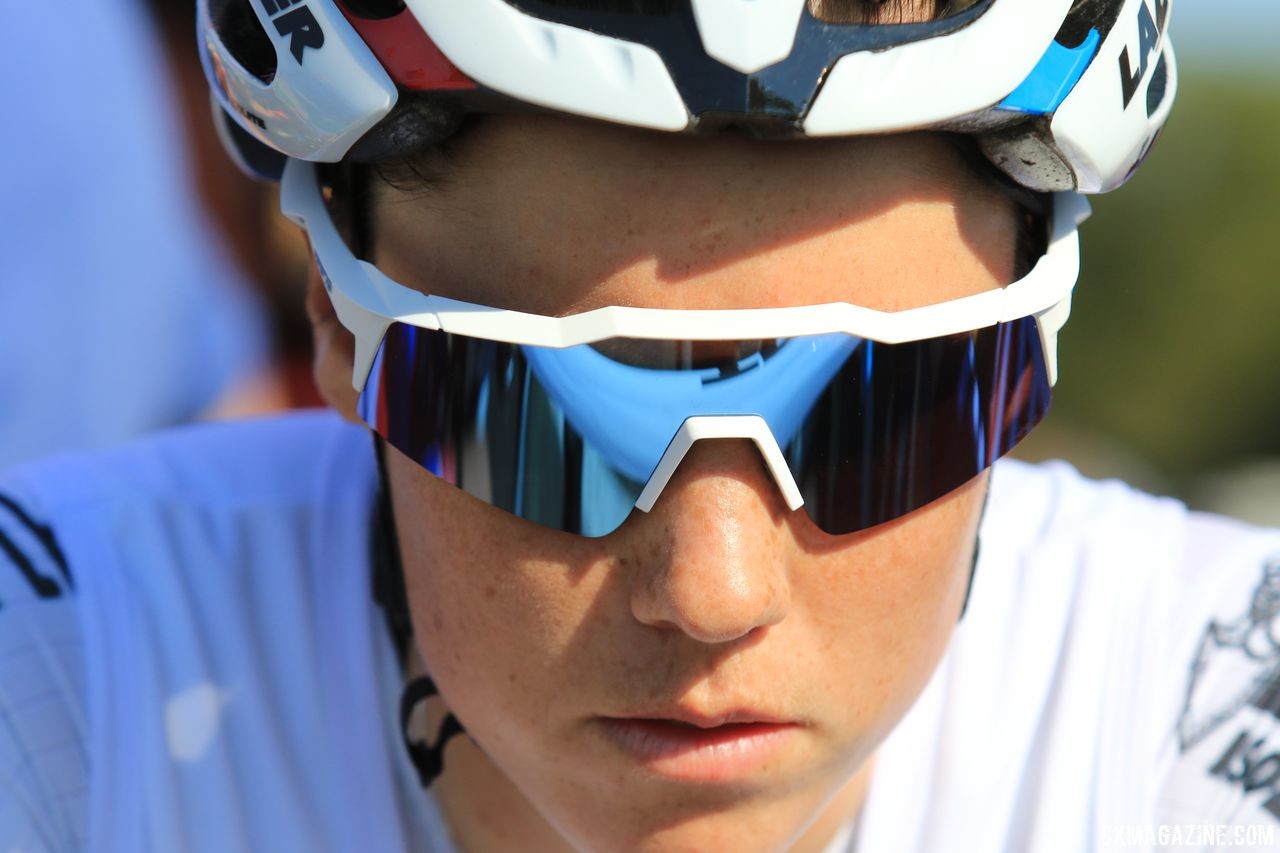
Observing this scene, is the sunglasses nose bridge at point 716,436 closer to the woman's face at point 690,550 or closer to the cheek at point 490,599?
the woman's face at point 690,550

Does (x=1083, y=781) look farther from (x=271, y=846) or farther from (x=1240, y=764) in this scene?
(x=271, y=846)

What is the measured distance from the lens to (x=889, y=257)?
1.78m

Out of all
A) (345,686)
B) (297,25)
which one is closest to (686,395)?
(297,25)

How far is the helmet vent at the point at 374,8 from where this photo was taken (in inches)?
69.3

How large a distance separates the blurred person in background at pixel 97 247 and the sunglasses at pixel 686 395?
233 cm

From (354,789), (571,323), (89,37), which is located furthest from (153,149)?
(571,323)

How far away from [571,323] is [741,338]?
21cm

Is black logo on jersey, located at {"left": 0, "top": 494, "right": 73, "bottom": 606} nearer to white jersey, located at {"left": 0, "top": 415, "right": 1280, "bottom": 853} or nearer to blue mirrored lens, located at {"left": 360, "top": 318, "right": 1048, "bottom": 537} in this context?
white jersey, located at {"left": 0, "top": 415, "right": 1280, "bottom": 853}

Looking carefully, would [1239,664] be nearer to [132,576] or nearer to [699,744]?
[699,744]

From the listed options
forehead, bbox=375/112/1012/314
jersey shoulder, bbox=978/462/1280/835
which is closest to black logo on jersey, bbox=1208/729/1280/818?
jersey shoulder, bbox=978/462/1280/835

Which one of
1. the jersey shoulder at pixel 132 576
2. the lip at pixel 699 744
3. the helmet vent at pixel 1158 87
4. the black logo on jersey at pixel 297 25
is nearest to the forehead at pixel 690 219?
the black logo on jersey at pixel 297 25

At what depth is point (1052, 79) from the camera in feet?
5.95

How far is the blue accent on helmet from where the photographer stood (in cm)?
179

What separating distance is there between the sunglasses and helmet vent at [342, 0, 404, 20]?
0.33 metres
